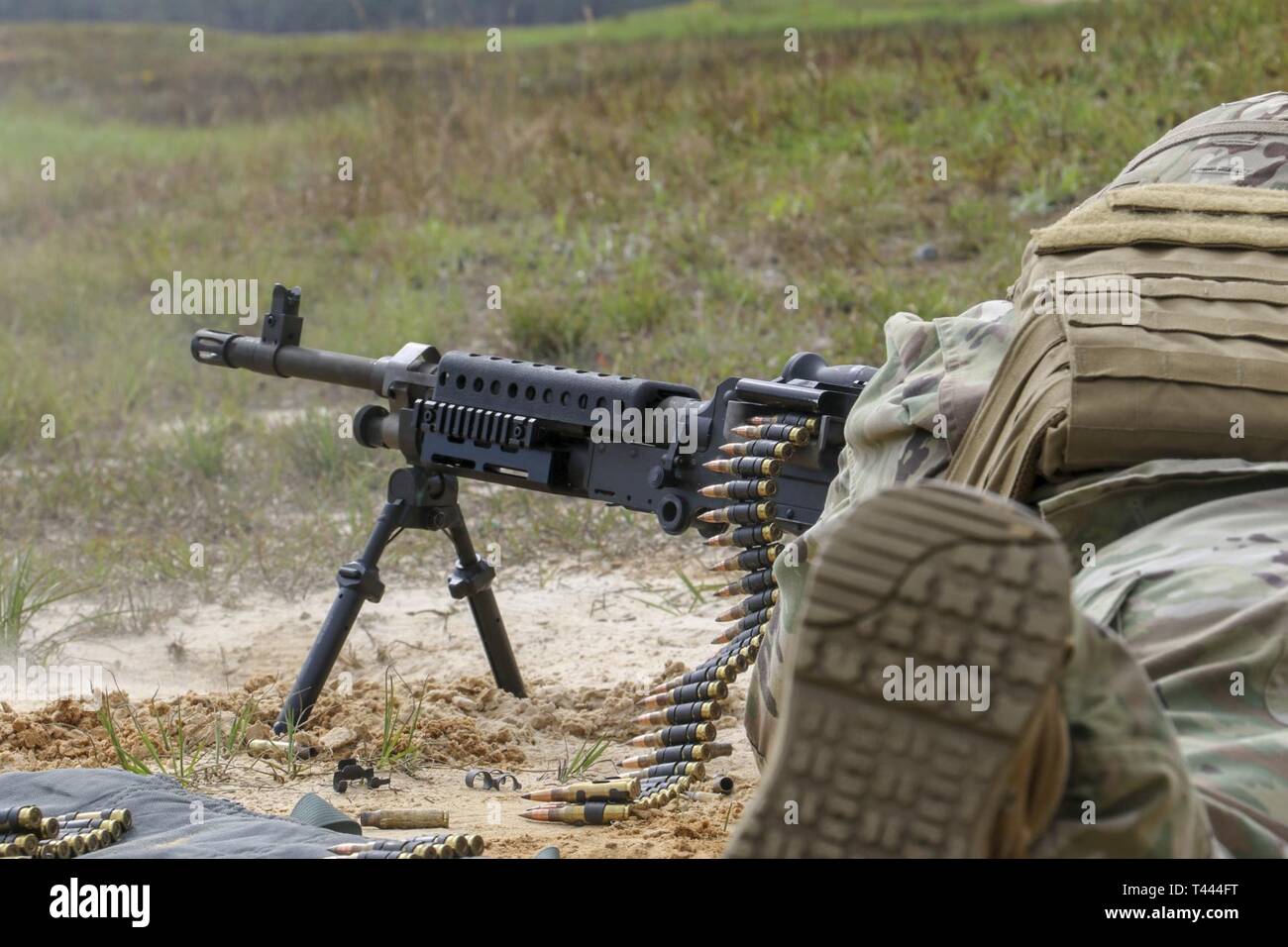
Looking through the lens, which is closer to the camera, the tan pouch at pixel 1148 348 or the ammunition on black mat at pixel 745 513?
the tan pouch at pixel 1148 348

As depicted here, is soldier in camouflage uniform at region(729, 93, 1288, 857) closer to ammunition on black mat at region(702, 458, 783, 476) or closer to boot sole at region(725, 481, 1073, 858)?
boot sole at region(725, 481, 1073, 858)

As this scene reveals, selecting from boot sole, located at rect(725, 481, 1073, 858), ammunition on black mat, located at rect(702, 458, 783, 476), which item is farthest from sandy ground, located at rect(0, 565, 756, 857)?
boot sole, located at rect(725, 481, 1073, 858)

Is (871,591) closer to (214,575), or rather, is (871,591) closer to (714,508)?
(714,508)

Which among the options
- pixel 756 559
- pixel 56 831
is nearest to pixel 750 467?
pixel 756 559

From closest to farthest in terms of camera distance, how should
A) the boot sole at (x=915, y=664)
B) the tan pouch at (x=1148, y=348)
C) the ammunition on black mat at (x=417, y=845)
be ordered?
the boot sole at (x=915, y=664)
the tan pouch at (x=1148, y=348)
the ammunition on black mat at (x=417, y=845)

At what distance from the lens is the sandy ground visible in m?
3.64

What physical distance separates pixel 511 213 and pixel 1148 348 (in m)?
7.36

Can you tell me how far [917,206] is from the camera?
8531 mm

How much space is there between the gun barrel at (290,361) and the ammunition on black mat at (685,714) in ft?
4.00

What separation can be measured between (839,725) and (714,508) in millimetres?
2199

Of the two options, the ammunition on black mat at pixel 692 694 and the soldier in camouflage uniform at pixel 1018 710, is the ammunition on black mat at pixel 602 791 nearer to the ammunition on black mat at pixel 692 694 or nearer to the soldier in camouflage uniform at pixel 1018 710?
the ammunition on black mat at pixel 692 694

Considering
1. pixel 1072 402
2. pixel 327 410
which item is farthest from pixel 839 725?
pixel 327 410

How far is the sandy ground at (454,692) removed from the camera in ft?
11.9

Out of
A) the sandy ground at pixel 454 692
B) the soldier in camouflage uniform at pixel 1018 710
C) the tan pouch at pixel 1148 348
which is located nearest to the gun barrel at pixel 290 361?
the sandy ground at pixel 454 692
